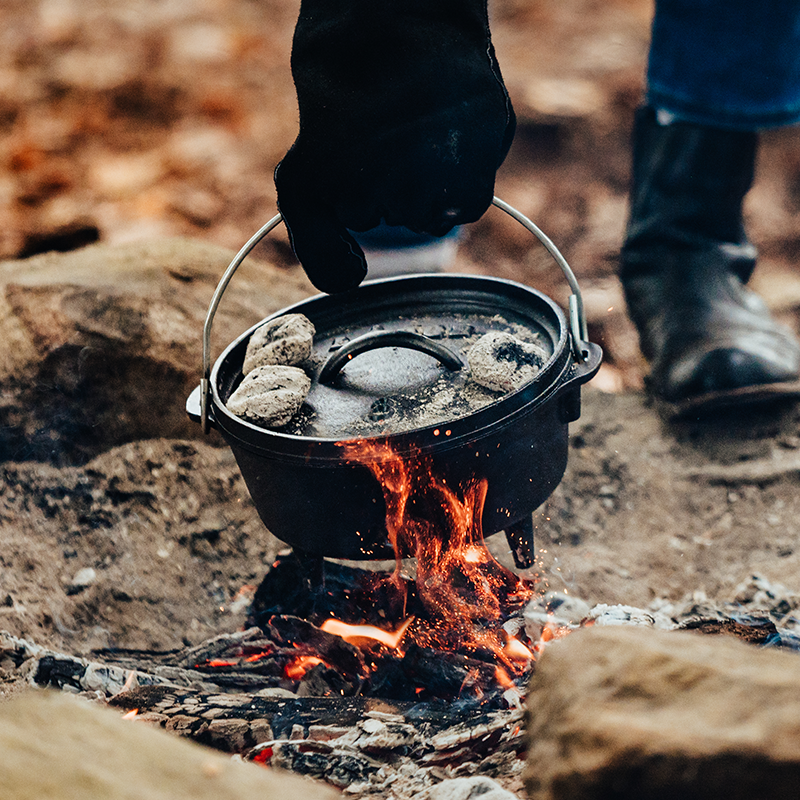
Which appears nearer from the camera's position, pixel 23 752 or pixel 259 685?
pixel 23 752

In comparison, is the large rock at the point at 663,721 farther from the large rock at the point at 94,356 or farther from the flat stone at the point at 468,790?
the large rock at the point at 94,356

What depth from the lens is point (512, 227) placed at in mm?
3934

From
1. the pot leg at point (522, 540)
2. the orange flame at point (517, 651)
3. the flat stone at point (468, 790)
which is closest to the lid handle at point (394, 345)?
the pot leg at point (522, 540)

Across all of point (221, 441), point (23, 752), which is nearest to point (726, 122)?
point (221, 441)

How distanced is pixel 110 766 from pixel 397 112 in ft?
3.54

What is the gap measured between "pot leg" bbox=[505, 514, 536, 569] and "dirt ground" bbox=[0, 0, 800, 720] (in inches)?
10.5

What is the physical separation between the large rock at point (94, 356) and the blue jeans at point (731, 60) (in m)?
1.59

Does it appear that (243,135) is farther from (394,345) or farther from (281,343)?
(394,345)

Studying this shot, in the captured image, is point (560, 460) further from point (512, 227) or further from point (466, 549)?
point (512, 227)

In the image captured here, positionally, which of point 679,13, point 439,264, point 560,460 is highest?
point 679,13

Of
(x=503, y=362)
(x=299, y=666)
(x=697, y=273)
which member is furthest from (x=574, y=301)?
(x=697, y=273)

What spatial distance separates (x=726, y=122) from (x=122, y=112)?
381 cm

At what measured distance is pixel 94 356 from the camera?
7.24 feet

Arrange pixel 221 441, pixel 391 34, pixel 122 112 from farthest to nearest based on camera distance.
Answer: pixel 122 112, pixel 221 441, pixel 391 34
